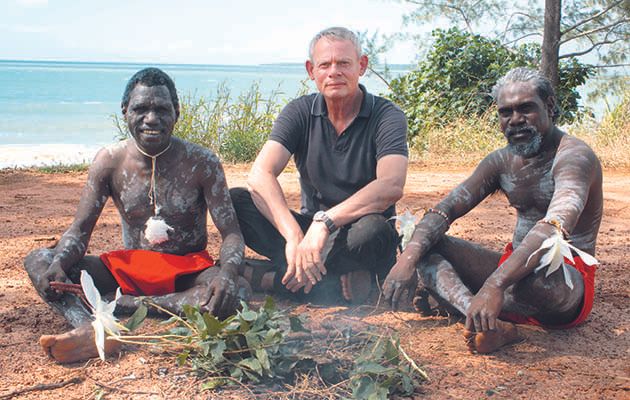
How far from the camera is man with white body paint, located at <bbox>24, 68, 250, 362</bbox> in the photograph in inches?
141

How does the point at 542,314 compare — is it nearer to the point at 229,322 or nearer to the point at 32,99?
the point at 229,322

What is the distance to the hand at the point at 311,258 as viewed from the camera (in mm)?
3568

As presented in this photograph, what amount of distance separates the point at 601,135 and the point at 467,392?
768cm

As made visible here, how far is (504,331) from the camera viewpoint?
3236 mm

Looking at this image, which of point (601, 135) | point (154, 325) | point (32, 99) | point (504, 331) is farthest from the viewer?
point (32, 99)

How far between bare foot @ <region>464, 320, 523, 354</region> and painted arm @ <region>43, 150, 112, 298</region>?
1.81 metres

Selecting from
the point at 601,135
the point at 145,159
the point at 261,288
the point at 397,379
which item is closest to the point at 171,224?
the point at 145,159

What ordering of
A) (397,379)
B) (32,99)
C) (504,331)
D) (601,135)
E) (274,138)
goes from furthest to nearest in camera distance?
1. (32,99)
2. (601,135)
3. (274,138)
4. (504,331)
5. (397,379)

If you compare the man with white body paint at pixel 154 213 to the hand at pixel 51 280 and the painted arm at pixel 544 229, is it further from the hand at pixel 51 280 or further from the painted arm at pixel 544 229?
the painted arm at pixel 544 229

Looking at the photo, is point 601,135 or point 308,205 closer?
point 308,205

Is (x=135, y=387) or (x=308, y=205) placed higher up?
(x=308, y=205)

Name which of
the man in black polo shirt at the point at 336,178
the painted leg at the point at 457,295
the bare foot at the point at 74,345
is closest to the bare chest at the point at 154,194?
the man in black polo shirt at the point at 336,178

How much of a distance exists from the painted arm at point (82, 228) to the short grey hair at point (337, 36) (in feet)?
4.04

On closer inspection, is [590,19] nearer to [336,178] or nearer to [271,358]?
[336,178]
